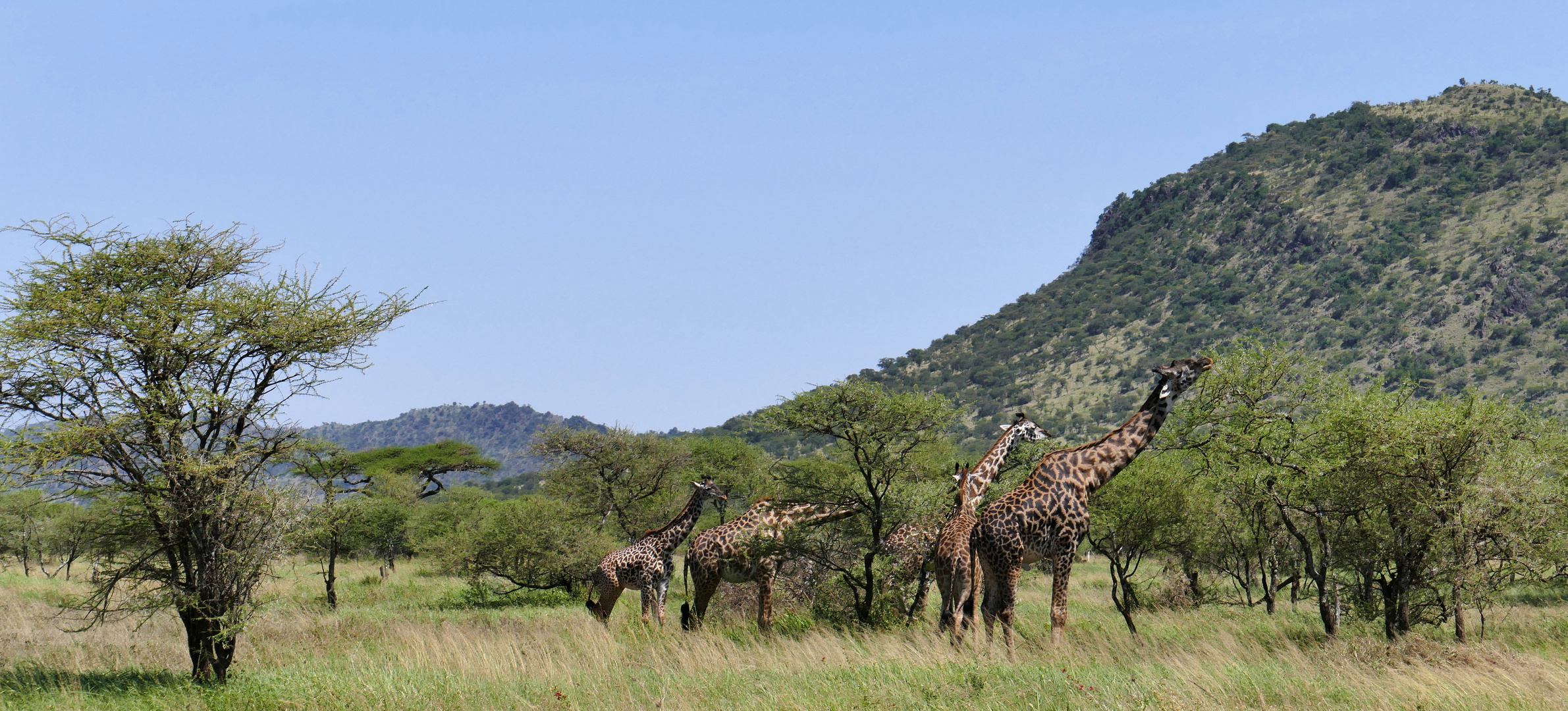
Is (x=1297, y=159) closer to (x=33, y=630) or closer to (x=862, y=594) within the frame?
(x=862, y=594)

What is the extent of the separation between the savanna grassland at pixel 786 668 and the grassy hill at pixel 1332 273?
228 feet

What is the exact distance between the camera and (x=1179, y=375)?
14.9m

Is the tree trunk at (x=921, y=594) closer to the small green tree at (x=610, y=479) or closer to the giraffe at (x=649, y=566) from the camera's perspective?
the giraffe at (x=649, y=566)

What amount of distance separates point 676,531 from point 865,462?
4.23m

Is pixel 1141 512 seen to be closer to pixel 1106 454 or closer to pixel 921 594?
pixel 921 594

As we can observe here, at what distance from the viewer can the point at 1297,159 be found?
132m

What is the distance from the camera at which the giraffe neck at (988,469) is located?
16.1 meters

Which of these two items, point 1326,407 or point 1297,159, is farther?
point 1297,159

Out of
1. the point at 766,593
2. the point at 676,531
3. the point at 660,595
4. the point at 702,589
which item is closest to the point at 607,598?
the point at 660,595

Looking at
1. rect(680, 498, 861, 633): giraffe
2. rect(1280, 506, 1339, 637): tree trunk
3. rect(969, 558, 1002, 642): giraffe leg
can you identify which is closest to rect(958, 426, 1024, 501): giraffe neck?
rect(969, 558, 1002, 642): giraffe leg

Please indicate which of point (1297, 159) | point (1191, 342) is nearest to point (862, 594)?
point (1191, 342)

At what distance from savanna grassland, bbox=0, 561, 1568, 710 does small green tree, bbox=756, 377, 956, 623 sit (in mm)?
1718

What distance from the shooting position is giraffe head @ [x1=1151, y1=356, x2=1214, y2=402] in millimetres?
14734

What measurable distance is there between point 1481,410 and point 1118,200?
487 feet
